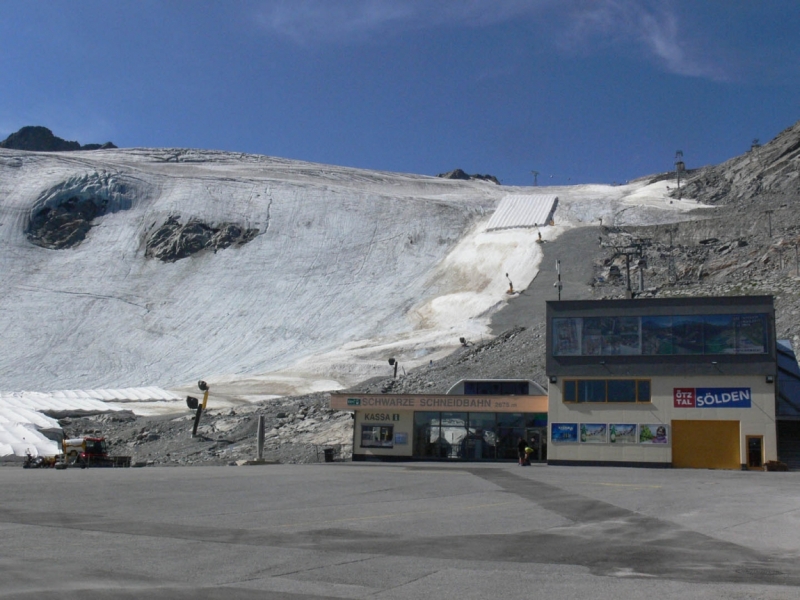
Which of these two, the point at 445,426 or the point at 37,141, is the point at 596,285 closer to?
the point at 445,426

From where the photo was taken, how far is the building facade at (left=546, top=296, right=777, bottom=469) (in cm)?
2558

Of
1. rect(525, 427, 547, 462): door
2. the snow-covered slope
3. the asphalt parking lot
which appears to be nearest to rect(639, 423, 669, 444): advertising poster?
rect(525, 427, 547, 462): door

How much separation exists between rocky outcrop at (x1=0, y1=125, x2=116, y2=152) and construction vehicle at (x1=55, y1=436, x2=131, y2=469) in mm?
156179

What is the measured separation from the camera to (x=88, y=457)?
3125cm

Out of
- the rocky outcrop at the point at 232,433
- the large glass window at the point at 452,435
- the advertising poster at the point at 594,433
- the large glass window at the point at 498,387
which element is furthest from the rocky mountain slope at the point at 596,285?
the advertising poster at the point at 594,433

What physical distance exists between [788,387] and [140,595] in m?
26.4

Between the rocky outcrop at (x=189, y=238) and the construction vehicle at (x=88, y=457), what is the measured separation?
164 ft

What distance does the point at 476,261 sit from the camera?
69.5 metres

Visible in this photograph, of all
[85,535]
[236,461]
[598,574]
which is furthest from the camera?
[236,461]

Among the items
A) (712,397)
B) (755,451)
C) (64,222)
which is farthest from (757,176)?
(64,222)

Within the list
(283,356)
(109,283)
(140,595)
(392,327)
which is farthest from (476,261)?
(140,595)

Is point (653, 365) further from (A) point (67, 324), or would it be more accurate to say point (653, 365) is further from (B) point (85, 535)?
(A) point (67, 324)

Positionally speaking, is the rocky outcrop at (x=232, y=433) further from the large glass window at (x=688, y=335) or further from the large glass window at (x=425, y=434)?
the large glass window at (x=688, y=335)

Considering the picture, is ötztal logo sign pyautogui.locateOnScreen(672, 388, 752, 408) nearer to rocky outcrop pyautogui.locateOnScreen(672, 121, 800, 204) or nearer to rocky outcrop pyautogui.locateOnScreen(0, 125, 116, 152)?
rocky outcrop pyautogui.locateOnScreen(672, 121, 800, 204)
